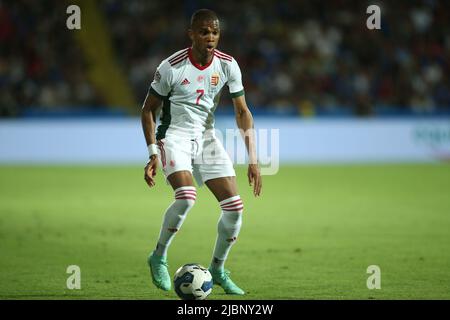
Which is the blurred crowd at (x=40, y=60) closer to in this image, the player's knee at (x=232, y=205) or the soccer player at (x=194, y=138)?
the soccer player at (x=194, y=138)

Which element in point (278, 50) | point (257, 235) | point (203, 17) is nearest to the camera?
point (203, 17)

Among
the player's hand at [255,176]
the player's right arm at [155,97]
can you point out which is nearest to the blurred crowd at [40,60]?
the player's right arm at [155,97]

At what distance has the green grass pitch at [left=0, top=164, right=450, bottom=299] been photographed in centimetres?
715

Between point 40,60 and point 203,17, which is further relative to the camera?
point 40,60

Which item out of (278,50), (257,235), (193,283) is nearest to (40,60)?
(278,50)

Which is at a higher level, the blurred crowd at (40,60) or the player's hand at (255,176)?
the blurred crowd at (40,60)

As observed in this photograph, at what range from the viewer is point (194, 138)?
7.11 m

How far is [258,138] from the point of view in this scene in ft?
58.2

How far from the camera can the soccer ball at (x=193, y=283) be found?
650 cm

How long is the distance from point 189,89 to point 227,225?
1199 mm

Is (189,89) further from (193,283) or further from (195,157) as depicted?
(193,283)

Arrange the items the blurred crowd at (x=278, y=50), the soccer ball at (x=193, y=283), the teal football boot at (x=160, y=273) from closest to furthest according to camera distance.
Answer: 1. the soccer ball at (x=193, y=283)
2. the teal football boot at (x=160, y=273)
3. the blurred crowd at (x=278, y=50)

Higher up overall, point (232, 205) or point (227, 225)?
point (232, 205)

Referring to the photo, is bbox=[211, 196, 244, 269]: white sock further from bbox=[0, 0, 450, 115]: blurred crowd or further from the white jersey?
bbox=[0, 0, 450, 115]: blurred crowd
